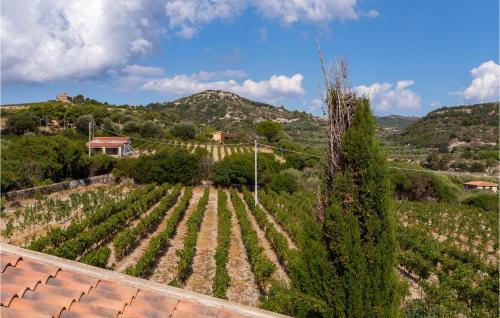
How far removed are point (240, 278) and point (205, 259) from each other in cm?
233

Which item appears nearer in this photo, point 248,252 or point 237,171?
point 248,252

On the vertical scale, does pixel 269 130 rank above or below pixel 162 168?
above

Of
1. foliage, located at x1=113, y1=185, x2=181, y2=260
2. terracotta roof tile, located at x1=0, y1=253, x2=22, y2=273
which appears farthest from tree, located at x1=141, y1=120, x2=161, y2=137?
terracotta roof tile, located at x1=0, y1=253, x2=22, y2=273

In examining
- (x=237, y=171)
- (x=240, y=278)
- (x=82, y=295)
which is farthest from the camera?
(x=237, y=171)

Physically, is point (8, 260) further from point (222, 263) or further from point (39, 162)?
point (39, 162)

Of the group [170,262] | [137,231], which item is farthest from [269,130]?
[170,262]

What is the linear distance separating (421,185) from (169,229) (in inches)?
1276

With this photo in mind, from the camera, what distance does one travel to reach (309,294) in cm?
454

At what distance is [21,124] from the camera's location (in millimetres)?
50875

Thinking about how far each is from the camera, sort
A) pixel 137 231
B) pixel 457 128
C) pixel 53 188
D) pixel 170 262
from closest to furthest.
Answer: pixel 170 262 → pixel 137 231 → pixel 53 188 → pixel 457 128

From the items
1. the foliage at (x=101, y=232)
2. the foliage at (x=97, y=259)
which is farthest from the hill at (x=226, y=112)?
the foliage at (x=97, y=259)

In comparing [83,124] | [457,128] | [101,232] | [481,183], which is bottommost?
[481,183]

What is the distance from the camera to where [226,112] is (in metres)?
111

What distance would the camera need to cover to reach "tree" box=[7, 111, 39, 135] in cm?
5072
